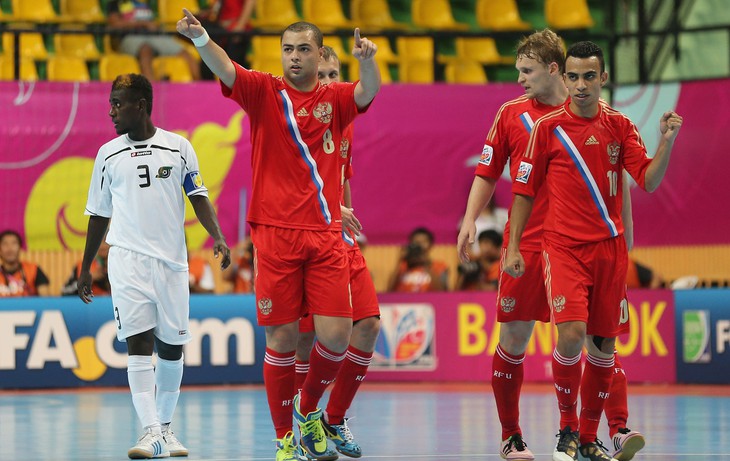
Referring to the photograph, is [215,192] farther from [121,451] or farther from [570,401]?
[570,401]

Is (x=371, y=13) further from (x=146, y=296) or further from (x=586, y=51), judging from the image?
(x=586, y=51)

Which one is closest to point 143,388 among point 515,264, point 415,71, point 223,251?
point 223,251

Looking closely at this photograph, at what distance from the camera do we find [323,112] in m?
7.59

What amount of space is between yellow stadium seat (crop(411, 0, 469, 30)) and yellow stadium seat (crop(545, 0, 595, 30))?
1.26 meters

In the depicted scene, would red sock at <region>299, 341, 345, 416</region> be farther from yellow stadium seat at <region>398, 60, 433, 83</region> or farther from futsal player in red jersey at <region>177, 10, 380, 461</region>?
yellow stadium seat at <region>398, 60, 433, 83</region>

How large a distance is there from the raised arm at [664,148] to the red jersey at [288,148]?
179 cm

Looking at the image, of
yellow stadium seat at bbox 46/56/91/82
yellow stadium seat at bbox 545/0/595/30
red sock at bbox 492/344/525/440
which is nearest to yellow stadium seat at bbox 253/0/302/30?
yellow stadium seat at bbox 46/56/91/82

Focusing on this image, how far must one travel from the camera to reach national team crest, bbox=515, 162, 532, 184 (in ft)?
25.3

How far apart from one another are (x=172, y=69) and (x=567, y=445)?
10.6 metres

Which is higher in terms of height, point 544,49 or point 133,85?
point 544,49

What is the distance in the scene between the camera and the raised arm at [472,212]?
7.84 m

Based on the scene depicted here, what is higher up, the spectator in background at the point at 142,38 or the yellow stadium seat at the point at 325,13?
the yellow stadium seat at the point at 325,13

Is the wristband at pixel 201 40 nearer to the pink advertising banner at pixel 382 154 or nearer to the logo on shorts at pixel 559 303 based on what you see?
the logo on shorts at pixel 559 303

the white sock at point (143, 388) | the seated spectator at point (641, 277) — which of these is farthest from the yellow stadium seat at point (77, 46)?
the white sock at point (143, 388)
